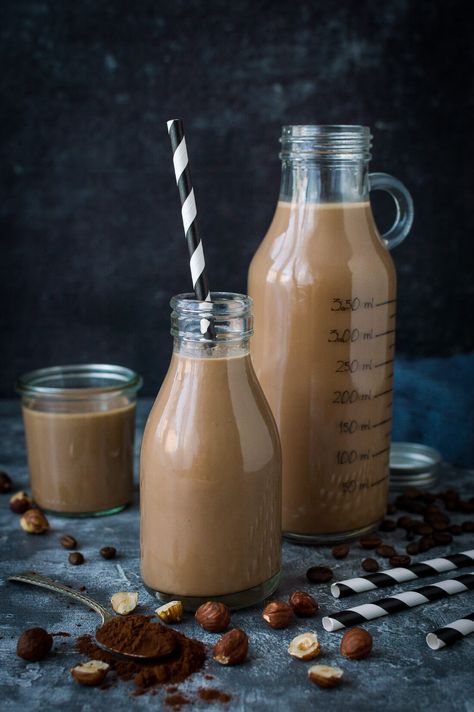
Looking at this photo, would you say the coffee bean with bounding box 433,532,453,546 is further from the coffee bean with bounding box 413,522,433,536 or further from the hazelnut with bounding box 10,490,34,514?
the hazelnut with bounding box 10,490,34,514

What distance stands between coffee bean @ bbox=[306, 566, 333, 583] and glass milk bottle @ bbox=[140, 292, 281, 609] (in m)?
A: 0.10

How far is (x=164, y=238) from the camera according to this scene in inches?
79.4

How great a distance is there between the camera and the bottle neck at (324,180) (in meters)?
1.24

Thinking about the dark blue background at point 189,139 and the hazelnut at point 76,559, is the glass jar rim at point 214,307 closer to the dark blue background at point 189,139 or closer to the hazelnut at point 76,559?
the hazelnut at point 76,559

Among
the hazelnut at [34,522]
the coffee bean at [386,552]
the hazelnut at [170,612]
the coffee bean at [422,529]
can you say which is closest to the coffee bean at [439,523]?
the coffee bean at [422,529]

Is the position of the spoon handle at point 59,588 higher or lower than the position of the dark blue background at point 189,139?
lower

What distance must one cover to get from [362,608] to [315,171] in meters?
0.57

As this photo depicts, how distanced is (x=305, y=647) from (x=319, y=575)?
194 millimetres

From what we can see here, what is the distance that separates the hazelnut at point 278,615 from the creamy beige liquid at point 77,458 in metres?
0.46

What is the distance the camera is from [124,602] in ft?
3.65

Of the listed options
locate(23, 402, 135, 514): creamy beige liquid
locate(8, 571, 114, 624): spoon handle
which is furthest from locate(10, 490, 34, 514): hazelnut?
locate(8, 571, 114, 624): spoon handle

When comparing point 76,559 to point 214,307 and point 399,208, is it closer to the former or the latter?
point 214,307

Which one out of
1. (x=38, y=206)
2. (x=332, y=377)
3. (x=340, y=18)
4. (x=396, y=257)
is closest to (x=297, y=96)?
(x=340, y=18)

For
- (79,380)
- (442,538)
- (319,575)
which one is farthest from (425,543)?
(79,380)
